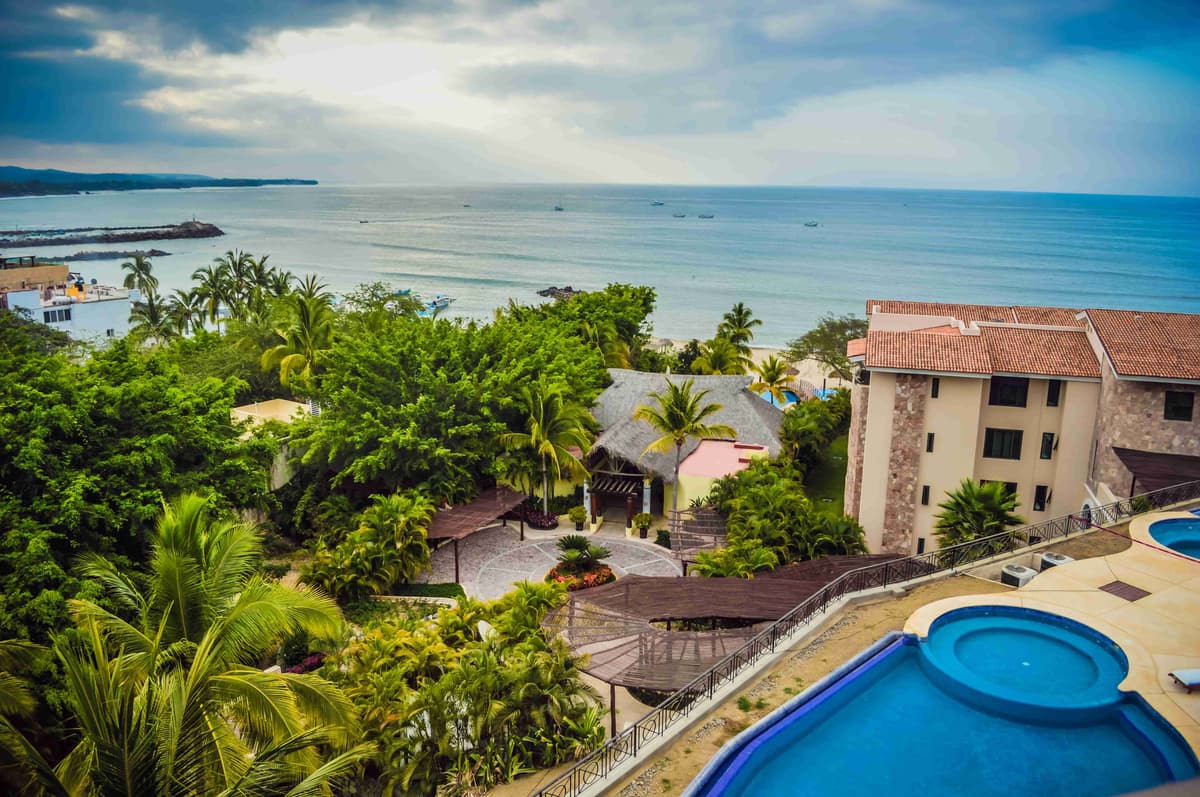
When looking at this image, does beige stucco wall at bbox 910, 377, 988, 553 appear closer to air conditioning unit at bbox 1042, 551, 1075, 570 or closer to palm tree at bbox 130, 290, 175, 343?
air conditioning unit at bbox 1042, 551, 1075, 570

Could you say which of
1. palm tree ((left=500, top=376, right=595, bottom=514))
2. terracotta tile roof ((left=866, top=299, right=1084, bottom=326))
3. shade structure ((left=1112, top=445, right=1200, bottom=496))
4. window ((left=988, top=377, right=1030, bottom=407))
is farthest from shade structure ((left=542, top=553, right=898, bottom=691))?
terracotta tile roof ((left=866, top=299, right=1084, bottom=326))

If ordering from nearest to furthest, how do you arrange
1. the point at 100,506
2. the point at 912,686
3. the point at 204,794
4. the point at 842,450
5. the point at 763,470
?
the point at 204,794, the point at 912,686, the point at 100,506, the point at 763,470, the point at 842,450

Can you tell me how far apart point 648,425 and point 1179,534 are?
58.7ft

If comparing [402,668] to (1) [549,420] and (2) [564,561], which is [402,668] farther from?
(1) [549,420]

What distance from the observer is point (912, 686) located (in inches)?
598

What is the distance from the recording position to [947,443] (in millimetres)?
26109

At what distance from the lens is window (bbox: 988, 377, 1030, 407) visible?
86.2 feet

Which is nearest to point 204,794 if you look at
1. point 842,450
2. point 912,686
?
point 912,686

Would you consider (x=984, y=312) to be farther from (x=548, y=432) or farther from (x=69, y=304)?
(x=69, y=304)

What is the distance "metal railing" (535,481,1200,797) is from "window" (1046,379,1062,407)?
4222 mm

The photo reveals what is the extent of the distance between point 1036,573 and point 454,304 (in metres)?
99.1

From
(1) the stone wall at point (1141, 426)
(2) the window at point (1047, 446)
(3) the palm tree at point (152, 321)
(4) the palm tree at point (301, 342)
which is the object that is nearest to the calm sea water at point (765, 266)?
(3) the palm tree at point (152, 321)

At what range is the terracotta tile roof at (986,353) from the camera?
83.5ft

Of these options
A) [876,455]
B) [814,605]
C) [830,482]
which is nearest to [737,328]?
[830,482]
